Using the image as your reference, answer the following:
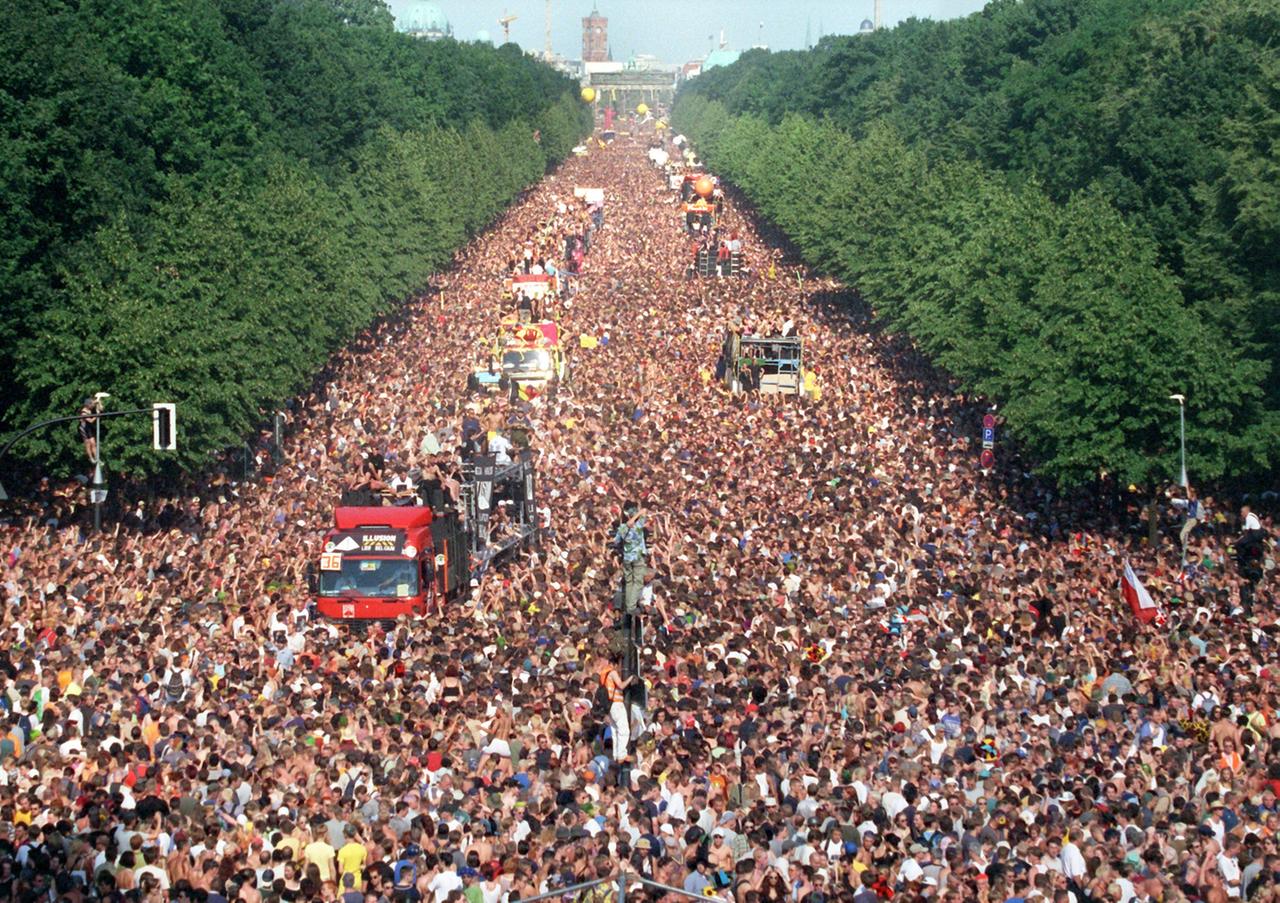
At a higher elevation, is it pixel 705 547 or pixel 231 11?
pixel 231 11

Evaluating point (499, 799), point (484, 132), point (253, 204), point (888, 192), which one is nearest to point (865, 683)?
point (499, 799)

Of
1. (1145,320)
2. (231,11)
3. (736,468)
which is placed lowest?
(736,468)

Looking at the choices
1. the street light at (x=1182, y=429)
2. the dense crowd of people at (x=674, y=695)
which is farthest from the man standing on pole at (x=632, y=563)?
the street light at (x=1182, y=429)

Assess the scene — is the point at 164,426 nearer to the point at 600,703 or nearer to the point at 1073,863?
the point at 600,703

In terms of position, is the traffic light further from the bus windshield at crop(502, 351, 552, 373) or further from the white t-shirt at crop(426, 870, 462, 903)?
the bus windshield at crop(502, 351, 552, 373)

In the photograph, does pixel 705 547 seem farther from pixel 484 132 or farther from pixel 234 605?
pixel 484 132

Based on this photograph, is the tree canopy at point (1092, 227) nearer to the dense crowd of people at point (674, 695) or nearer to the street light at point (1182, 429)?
the street light at point (1182, 429)

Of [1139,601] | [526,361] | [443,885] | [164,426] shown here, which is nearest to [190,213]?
[526,361]
